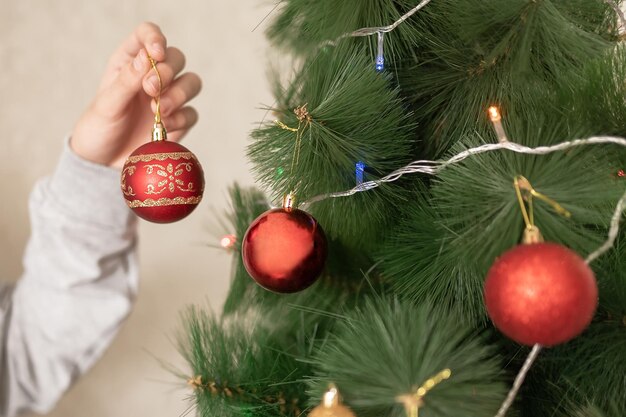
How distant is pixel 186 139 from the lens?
90 cm

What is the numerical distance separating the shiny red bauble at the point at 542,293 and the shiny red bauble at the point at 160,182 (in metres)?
0.18

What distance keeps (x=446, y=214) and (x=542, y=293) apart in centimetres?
9

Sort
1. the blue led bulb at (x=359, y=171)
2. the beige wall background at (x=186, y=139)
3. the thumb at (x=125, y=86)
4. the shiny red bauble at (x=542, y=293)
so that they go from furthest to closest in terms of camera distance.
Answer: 1. the beige wall background at (x=186, y=139)
2. the thumb at (x=125, y=86)
3. the blue led bulb at (x=359, y=171)
4. the shiny red bauble at (x=542, y=293)

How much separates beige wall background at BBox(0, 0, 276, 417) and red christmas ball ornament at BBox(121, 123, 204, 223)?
19.2 inches

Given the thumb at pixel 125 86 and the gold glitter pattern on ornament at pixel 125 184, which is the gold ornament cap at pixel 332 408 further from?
the thumb at pixel 125 86

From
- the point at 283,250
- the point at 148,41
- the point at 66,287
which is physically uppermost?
the point at 148,41

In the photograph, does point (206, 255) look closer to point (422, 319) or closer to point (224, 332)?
point (224, 332)

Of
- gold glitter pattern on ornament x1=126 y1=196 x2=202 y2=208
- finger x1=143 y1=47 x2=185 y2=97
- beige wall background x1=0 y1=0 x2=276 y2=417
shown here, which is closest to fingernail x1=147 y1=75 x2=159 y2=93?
finger x1=143 y1=47 x2=185 y2=97

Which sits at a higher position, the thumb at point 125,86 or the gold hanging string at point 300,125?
the thumb at point 125,86

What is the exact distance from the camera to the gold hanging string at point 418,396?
0.70 feet

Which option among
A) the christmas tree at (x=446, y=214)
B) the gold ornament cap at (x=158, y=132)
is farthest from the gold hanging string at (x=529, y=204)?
the gold ornament cap at (x=158, y=132)

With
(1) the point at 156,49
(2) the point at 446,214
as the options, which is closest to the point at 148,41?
(1) the point at 156,49

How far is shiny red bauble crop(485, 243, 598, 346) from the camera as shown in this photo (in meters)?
0.20

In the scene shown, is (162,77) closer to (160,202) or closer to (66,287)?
(160,202)
